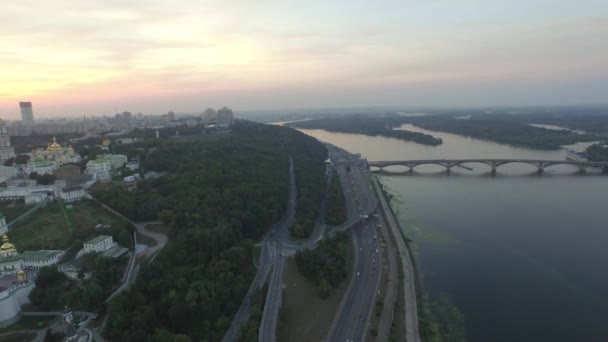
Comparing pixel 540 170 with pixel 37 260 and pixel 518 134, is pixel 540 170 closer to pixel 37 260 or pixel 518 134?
pixel 518 134

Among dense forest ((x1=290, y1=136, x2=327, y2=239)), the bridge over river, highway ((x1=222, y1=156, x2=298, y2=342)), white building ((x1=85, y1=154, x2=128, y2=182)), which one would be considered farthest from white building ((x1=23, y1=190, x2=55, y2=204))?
the bridge over river

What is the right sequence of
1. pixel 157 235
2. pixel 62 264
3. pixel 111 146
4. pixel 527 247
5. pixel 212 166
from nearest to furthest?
pixel 62 264, pixel 157 235, pixel 527 247, pixel 212 166, pixel 111 146

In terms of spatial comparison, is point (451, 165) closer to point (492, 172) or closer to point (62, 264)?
point (492, 172)

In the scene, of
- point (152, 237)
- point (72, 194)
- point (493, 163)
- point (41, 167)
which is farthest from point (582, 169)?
point (41, 167)

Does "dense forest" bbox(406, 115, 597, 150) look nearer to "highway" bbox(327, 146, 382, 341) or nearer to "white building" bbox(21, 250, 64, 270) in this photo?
"highway" bbox(327, 146, 382, 341)

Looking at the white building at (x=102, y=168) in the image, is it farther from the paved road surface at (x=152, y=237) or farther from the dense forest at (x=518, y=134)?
the dense forest at (x=518, y=134)

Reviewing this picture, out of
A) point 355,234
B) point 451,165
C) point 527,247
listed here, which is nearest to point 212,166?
point 355,234
